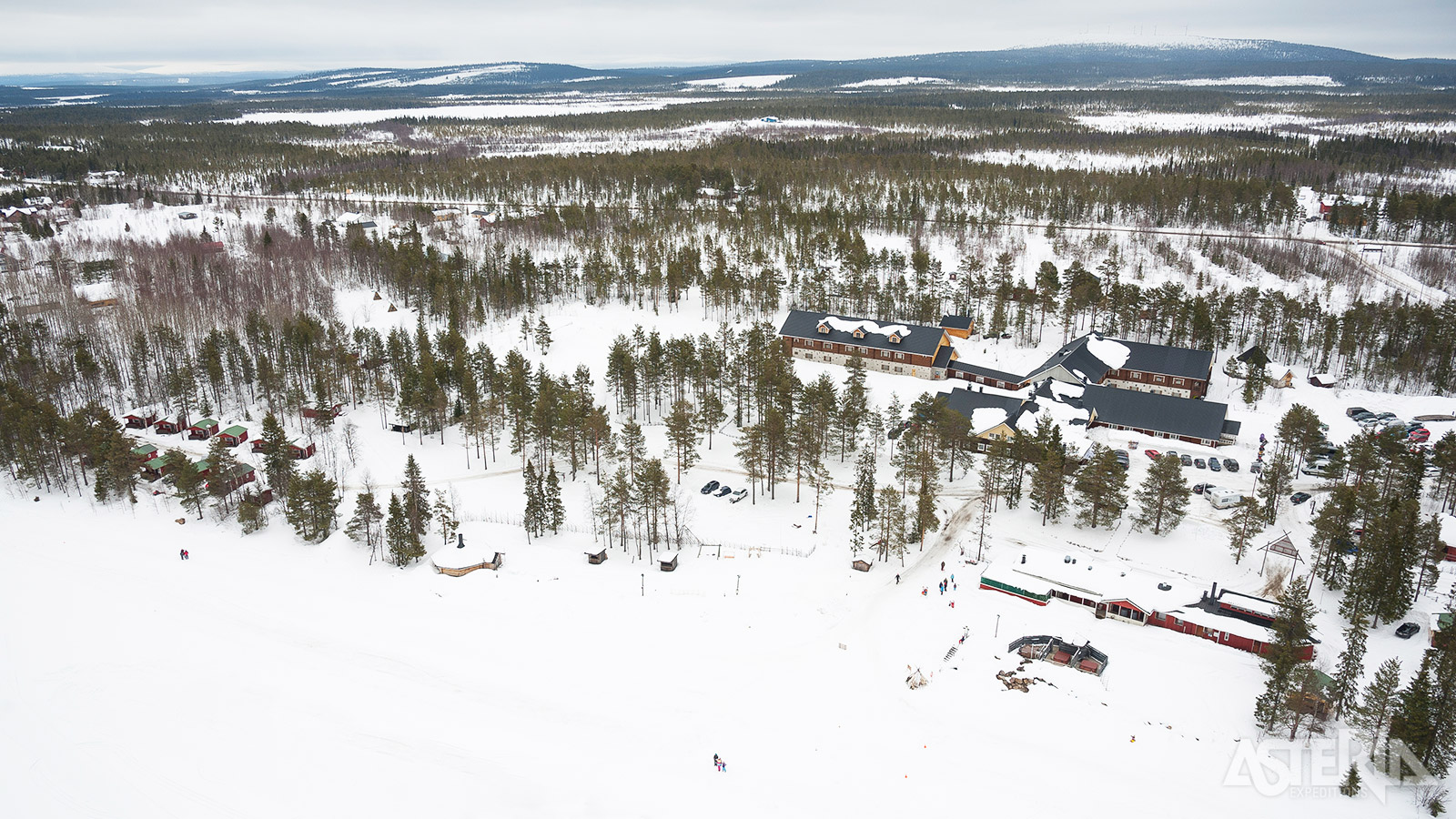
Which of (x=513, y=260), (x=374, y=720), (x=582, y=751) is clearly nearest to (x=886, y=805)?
(x=582, y=751)

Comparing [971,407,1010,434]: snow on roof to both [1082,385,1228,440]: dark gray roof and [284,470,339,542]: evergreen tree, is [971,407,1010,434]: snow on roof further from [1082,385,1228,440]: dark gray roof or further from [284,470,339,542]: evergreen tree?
[284,470,339,542]: evergreen tree

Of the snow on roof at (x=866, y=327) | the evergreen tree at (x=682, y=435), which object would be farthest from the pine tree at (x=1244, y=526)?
the snow on roof at (x=866, y=327)

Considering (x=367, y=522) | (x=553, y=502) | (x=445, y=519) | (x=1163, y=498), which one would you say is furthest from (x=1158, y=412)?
(x=367, y=522)

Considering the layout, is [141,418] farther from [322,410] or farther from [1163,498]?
[1163,498]

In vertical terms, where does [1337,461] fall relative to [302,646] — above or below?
above

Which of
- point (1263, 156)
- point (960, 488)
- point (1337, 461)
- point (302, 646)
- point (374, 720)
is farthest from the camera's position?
point (1263, 156)

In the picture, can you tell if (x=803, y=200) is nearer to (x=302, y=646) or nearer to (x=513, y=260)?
(x=513, y=260)

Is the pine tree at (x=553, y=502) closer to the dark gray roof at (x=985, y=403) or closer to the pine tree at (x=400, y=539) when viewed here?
the pine tree at (x=400, y=539)
